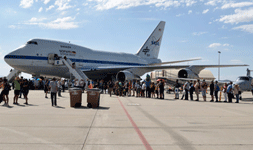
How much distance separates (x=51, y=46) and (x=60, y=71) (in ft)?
9.82

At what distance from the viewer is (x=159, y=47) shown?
45.2 meters

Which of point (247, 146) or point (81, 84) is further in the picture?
point (81, 84)

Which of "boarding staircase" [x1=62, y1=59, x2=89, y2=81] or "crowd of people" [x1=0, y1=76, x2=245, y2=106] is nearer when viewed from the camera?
"crowd of people" [x1=0, y1=76, x2=245, y2=106]

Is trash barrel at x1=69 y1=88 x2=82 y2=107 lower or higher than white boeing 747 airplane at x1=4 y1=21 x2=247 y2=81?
lower

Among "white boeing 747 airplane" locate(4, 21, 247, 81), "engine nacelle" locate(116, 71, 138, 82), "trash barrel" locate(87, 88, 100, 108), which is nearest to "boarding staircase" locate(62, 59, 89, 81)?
"white boeing 747 airplane" locate(4, 21, 247, 81)

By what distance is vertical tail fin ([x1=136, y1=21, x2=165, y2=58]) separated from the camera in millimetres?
42938

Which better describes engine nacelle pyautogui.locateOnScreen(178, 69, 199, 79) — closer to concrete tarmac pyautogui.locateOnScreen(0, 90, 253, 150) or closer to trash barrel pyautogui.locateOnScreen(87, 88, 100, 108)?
trash barrel pyautogui.locateOnScreen(87, 88, 100, 108)

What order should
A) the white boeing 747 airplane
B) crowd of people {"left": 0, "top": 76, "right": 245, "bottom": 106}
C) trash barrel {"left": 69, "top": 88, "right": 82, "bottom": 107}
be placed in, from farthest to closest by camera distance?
the white boeing 747 airplane → crowd of people {"left": 0, "top": 76, "right": 245, "bottom": 106} → trash barrel {"left": 69, "top": 88, "right": 82, "bottom": 107}

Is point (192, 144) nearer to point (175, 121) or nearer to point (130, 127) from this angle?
point (130, 127)

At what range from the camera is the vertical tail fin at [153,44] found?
4294 centimetres

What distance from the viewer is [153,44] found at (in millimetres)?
43844

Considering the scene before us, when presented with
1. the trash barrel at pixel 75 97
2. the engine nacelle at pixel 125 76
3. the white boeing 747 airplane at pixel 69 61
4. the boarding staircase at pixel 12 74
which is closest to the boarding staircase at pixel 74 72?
the white boeing 747 airplane at pixel 69 61

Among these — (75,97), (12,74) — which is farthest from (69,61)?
(75,97)

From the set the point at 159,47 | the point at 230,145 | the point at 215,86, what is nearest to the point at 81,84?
the point at 215,86
